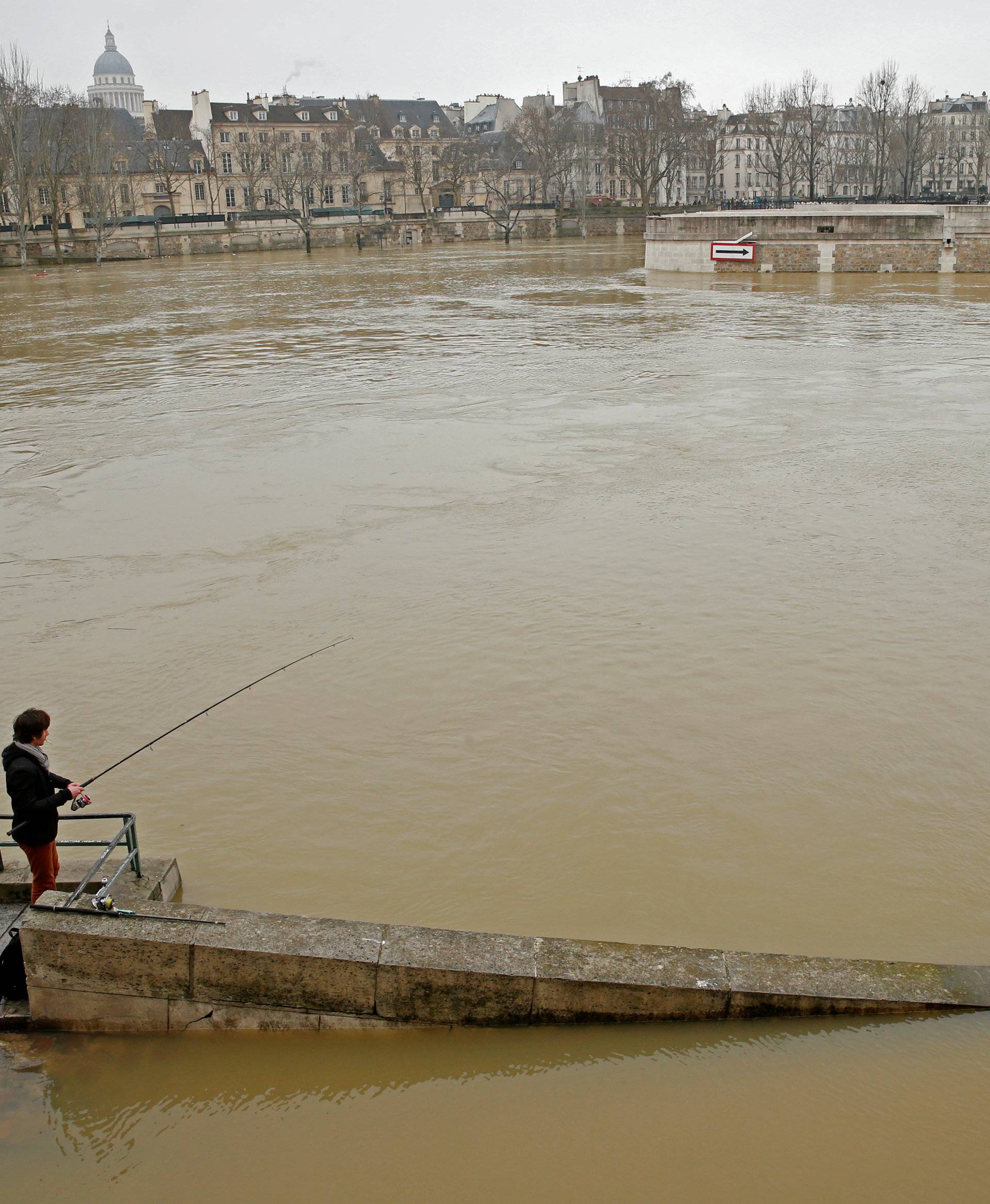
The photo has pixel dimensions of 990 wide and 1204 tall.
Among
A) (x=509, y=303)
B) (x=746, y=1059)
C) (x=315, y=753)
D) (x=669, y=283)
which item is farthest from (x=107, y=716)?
(x=669, y=283)

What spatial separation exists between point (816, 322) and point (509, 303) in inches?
470

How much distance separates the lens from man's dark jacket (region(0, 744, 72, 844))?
512 centimetres

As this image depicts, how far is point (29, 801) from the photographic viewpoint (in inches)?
202

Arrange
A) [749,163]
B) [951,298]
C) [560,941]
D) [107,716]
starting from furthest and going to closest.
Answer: [749,163] → [951,298] → [107,716] → [560,941]

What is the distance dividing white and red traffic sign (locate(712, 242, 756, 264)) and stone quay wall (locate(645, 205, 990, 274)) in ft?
0.48

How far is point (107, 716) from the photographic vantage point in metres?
7.84

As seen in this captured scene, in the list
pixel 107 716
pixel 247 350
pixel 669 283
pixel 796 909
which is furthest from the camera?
pixel 669 283

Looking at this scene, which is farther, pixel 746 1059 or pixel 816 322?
pixel 816 322

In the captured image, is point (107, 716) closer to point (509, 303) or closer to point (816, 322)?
point (816, 322)

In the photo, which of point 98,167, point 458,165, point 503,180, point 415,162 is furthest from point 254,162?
point 98,167

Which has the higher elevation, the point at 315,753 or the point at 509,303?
the point at 509,303

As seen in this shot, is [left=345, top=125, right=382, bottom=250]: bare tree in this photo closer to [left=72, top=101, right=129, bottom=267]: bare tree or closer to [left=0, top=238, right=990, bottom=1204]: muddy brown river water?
[left=72, top=101, right=129, bottom=267]: bare tree

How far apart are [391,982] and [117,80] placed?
17749 centimetres

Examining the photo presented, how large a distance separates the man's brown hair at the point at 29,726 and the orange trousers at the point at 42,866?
494 mm
